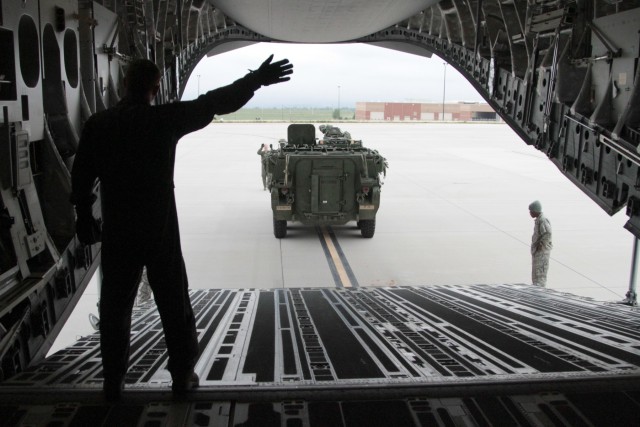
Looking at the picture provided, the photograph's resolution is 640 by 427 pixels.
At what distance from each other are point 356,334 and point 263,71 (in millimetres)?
2534

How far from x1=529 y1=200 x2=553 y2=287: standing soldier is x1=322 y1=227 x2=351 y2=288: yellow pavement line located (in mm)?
2937

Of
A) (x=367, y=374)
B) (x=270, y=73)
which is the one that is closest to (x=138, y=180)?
(x=270, y=73)

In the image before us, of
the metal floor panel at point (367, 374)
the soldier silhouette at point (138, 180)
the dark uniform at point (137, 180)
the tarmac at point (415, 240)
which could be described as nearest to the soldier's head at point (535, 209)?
the tarmac at point (415, 240)

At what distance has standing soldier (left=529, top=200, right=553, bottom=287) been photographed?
29.8ft

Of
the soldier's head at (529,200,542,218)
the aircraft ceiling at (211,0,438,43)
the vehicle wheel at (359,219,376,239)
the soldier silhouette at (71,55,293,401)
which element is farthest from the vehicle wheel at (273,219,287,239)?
the soldier silhouette at (71,55,293,401)

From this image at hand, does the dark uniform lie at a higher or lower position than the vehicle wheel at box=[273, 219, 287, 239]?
higher

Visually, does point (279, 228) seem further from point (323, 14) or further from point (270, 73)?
point (270, 73)

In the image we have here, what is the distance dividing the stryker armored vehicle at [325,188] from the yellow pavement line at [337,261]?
479 millimetres

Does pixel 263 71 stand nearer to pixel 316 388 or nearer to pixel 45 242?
pixel 316 388

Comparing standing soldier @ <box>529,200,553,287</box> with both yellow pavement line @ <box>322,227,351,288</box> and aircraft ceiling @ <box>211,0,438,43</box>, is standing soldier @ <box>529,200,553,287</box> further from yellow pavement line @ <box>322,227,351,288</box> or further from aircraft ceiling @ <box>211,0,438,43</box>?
aircraft ceiling @ <box>211,0,438,43</box>

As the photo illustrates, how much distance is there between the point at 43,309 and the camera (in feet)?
13.3

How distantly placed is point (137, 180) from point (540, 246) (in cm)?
779

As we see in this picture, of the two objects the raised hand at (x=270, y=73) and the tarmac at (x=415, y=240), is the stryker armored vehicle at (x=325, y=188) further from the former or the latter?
the raised hand at (x=270, y=73)

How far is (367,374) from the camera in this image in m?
3.29
